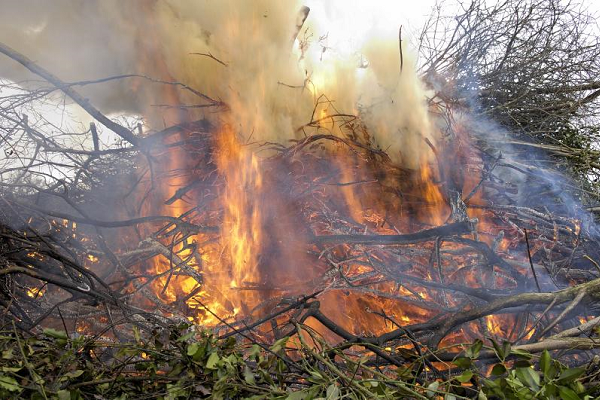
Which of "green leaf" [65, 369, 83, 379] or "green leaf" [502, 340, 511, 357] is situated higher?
"green leaf" [65, 369, 83, 379]

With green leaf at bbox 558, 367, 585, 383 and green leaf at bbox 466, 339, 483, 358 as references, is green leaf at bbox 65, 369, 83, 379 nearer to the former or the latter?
green leaf at bbox 466, 339, 483, 358

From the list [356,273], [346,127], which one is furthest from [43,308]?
[346,127]

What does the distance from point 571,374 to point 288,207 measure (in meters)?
3.06

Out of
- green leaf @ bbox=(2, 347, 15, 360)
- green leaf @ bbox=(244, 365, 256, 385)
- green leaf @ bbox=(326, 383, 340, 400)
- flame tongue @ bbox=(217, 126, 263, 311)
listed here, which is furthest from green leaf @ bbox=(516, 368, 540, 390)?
flame tongue @ bbox=(217, 126, 263, 311)

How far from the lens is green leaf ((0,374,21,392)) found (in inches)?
58.1

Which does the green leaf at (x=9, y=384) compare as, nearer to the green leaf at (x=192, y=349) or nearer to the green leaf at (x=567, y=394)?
the green leaf at (x=192, y=349)

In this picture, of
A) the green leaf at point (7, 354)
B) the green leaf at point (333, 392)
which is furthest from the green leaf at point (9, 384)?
the green leaf at point (333, 392)

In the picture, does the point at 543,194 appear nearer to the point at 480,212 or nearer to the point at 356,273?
the point at 480,212

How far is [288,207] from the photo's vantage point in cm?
414

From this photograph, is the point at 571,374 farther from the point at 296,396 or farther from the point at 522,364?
the point at 296,396

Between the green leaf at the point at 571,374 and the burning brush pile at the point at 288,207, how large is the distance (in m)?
1.23

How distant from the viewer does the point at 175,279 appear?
13.1 ft

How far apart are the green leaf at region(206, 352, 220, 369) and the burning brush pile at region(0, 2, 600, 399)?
4.09 ft

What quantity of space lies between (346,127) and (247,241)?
6.64 ft
